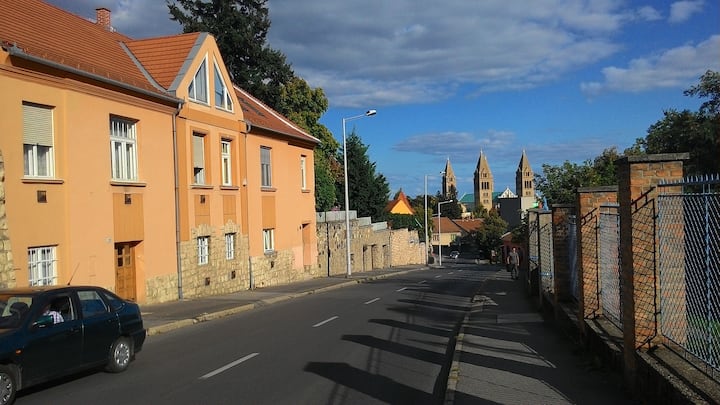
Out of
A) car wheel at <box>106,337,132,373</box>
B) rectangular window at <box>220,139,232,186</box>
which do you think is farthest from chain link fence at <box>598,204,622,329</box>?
rectangular window at <box>220,139,232,186</box>

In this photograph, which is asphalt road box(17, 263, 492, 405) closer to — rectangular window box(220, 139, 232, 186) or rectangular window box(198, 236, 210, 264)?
rectangular window box(198, 236, 210, 264)

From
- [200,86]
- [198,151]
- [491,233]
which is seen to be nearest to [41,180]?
[198,151]

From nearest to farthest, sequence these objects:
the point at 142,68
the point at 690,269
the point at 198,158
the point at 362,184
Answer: the point at 690,269, the point at 142,68, the point at 198,158, the point at 362,184

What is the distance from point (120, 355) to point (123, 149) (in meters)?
10.5

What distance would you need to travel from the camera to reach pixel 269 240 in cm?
2956

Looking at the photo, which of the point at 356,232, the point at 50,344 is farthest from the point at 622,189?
the point at 356,232

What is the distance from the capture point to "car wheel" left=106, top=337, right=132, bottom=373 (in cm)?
973

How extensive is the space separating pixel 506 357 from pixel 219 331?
24.6 feet

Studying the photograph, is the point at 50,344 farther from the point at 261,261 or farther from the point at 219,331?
the point at 261,261

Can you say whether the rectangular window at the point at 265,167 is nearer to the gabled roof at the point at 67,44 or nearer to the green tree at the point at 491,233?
the gabled roof at the point at 67,44

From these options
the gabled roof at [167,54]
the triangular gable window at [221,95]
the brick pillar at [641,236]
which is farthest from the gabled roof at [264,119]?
the brick pillar at [641,236]

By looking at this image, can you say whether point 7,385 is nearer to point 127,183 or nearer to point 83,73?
A: point 83,73

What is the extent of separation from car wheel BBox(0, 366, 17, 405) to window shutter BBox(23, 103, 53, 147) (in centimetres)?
878

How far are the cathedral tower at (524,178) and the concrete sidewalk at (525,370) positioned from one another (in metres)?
119
